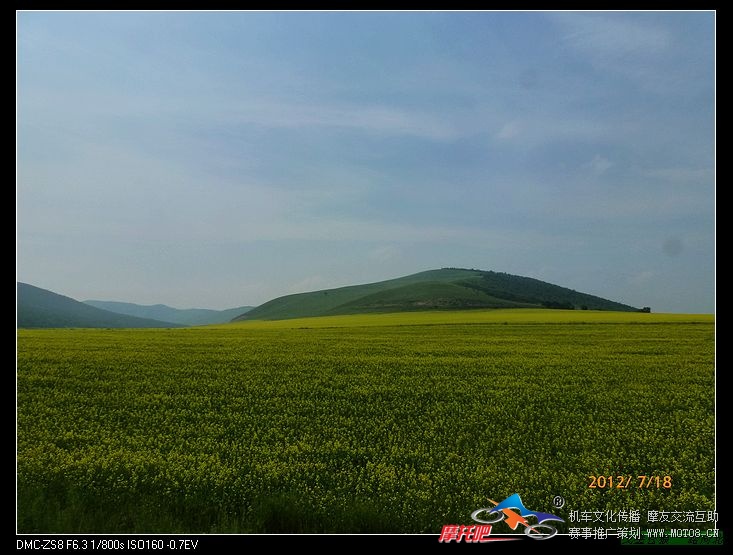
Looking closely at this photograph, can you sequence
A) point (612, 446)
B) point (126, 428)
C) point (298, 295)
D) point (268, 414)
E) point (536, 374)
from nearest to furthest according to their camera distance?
1. point (612, 446)
2. point (126, 428)
3. point (268, 414)
4. point (536, 374)
5. point (298, 295)

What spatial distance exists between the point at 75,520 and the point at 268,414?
5075 mm

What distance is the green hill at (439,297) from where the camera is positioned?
100500 mm

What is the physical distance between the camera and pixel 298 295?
154 metres

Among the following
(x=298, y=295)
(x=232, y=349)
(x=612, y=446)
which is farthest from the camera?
(x=298, y=295)

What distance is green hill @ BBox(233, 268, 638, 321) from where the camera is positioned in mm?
100500

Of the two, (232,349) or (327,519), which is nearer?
(327,519)

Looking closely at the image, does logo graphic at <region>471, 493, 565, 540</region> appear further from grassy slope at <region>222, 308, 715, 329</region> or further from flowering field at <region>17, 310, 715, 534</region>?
grassy slope at <region>222, 308, 715, 329</region>

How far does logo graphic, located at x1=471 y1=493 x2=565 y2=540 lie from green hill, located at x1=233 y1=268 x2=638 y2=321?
8556 cm

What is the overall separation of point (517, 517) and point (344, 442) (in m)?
3.75

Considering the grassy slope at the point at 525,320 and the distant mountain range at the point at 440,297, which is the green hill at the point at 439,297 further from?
the grassy slope at the point at 525,320

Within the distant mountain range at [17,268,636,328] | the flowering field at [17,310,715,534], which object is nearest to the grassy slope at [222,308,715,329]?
the flowering field at [17,310,715,534]
